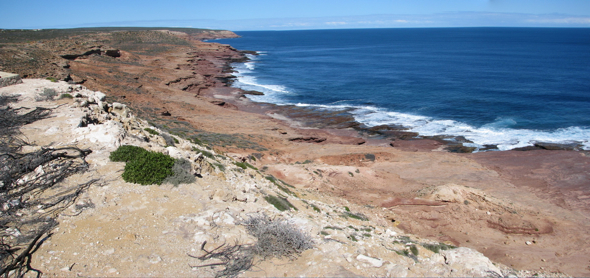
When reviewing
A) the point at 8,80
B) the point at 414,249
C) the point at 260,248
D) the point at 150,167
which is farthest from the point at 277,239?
the point at 8,80

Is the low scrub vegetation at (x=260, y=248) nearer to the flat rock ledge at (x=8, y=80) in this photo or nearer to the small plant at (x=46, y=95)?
the small plant at (x=46, y=95)

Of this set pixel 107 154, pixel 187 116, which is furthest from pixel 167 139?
pixel 187 116

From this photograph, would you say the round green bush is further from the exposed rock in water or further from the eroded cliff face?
the exposed rock in water

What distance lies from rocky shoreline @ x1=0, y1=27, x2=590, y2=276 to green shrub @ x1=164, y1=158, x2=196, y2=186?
444 millimetres

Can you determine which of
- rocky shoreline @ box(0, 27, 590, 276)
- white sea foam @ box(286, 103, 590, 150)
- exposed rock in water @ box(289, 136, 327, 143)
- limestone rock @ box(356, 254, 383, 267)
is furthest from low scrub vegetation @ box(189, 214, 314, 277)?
white sea foam @ box(286, 103, 590, 150)

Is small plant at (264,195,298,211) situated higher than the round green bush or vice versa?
the round green bush

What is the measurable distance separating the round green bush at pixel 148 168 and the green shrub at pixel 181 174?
14 cm

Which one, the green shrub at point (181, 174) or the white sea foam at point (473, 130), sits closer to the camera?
the green shrub at point (181, 174)

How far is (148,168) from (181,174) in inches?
36.2

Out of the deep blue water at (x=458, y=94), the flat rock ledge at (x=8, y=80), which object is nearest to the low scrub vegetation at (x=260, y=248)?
the flat rock ledge at (x=8, y=80)

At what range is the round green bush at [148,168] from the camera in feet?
29.7

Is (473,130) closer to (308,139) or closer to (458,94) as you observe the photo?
(458,94)

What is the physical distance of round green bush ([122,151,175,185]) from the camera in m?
9.05

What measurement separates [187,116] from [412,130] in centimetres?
2268
